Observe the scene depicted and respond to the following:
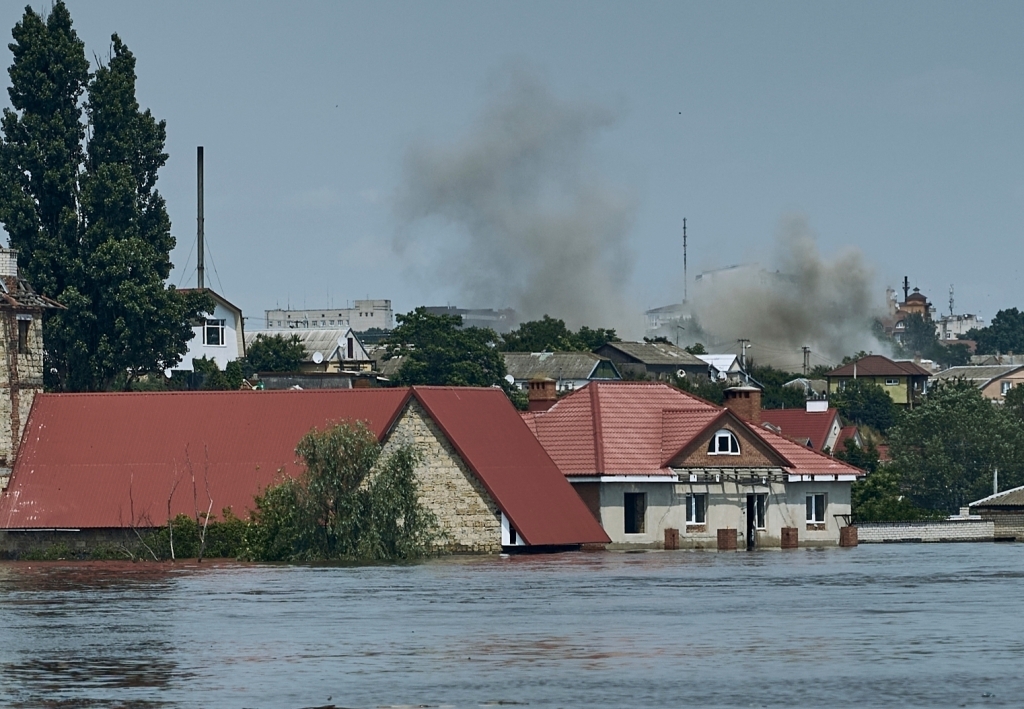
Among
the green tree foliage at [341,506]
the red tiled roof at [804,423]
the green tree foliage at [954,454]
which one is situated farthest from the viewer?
the green tree foliage at [954,454]

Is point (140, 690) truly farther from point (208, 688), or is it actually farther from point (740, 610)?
point (740, 610)

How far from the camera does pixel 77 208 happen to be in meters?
88.2

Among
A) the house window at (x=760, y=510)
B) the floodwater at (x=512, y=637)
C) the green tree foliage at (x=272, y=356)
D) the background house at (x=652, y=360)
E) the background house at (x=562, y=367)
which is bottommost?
the floodwater at (x=512, y=637)

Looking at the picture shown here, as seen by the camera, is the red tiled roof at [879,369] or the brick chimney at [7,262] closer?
the brick chimney at [7,262]

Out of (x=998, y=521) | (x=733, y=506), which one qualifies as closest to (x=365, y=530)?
(x=733, y=506)

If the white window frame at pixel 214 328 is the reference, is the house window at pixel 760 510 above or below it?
below

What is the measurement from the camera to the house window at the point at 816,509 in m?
80.9

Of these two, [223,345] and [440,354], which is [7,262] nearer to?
[440,354]

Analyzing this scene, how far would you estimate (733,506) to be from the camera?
77.9 meters

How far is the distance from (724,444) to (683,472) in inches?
99.7

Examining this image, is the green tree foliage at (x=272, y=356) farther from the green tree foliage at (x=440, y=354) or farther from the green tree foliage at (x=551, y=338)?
the green tree foliage at (x=551, y=338)

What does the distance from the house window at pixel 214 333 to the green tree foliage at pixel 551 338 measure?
142ft

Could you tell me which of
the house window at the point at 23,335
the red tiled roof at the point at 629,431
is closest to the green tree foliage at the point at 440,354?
the red tiled roof at the point at 629,431

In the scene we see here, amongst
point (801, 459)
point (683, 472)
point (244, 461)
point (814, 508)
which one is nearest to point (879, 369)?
point (814, 508)
